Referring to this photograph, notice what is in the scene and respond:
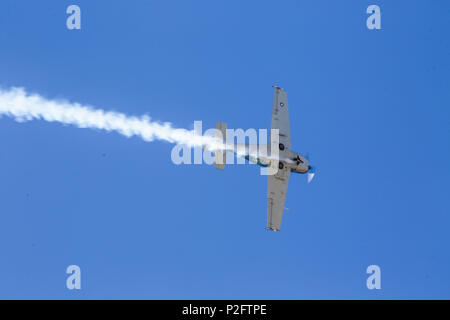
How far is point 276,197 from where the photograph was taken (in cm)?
4906

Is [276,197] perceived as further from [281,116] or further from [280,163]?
[281,116]

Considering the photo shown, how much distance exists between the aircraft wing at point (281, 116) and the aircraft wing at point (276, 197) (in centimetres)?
197

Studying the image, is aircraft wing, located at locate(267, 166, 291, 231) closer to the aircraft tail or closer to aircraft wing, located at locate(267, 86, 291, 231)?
aircraft wing, located at locate(267, 86, 291, 231)

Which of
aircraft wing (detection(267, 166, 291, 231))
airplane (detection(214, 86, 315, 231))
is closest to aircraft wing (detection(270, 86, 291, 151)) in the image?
airplane (detection(214, 86, 315, 231))

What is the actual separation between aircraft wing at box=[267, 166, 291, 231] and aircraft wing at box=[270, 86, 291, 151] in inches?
77.7

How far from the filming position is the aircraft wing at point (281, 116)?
159 feet

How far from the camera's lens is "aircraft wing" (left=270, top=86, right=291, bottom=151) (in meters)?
48.3

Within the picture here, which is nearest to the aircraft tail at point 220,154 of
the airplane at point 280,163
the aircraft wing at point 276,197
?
the airplane at point 280,163

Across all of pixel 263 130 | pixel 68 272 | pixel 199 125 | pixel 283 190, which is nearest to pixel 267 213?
pixel 283 190

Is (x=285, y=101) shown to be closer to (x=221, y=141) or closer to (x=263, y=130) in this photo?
(x=263, y=130)

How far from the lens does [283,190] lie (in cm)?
4900

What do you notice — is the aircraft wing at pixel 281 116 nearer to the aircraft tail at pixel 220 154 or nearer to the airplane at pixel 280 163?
the airplane at pixel 280 163

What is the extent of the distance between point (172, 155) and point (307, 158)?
1112 centimetres
